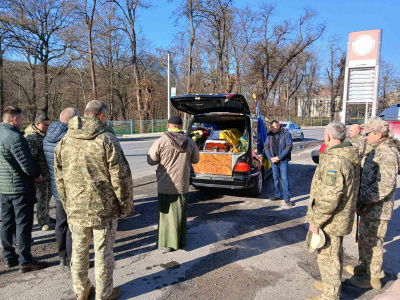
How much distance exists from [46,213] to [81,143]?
8.80 feet

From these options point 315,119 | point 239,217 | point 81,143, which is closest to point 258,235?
point 239,217

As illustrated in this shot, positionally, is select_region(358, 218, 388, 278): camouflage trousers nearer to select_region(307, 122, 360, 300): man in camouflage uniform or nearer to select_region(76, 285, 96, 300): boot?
select_region(307, 122, 360, 300): man in camouflage uniform

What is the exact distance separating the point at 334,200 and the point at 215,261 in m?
1.71

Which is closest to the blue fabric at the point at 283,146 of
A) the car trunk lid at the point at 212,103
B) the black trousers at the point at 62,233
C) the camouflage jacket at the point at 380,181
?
the car trunk lid at the point at 212,103

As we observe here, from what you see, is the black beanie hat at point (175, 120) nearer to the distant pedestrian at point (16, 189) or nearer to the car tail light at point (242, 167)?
the distant pedestrian at point (16, 189)

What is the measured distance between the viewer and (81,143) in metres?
2.46

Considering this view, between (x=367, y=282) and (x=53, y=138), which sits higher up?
(x=53, y=138)

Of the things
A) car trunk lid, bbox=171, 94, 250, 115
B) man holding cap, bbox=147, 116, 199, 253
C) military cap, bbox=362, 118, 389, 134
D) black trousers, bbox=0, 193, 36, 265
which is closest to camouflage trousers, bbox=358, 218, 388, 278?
military cap, bbox=362, 118, 389, 134

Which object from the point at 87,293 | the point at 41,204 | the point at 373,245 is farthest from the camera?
the point at 41,204

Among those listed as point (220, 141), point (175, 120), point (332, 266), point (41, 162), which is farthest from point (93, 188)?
point (220, 141)

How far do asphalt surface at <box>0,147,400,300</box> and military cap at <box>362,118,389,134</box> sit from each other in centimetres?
171

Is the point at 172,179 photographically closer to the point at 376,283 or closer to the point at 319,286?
the point at 319,286

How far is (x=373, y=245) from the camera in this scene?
302 cm

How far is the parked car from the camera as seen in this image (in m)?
5.46
